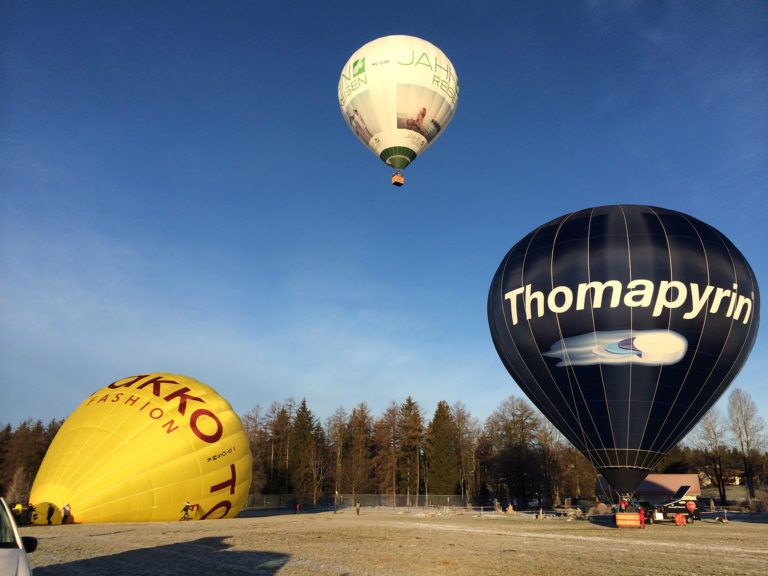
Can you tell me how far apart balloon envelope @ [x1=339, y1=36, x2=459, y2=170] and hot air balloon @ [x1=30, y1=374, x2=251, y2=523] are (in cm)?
1483

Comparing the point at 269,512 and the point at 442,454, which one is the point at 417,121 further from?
the point at 442,454

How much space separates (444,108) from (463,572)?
2217cm

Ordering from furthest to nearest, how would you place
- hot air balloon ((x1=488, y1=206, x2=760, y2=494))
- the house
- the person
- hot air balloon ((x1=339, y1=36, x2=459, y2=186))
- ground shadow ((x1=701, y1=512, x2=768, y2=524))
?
the house
ground shadow ((x1=701, y1=512, x2=768, y2=524))
the person
hot air balloon ((x1=339, y1=36, x2=459, y2=186))
hot air balloon ((x1=488, y1=206, x2=760, y2=494))

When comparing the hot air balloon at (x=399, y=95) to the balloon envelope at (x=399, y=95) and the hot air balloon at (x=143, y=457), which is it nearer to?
the balloon envelope at (x=399, y=95)

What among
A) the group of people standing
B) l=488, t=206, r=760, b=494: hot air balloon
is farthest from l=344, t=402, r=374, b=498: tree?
the group of people standing

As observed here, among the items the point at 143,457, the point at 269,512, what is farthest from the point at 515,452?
the point at 143,457

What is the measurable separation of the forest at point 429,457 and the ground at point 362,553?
4033cm

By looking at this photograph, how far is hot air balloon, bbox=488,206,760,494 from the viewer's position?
71.9 feet

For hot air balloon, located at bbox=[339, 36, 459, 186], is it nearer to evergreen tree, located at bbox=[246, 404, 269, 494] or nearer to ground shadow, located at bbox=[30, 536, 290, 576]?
ground shadow, located at bbox=[30, 536, 290, 576]

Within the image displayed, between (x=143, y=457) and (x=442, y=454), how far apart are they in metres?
48.0

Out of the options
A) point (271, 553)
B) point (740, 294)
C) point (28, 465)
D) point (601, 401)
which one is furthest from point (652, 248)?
point (28, 465)

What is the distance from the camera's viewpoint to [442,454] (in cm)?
6088

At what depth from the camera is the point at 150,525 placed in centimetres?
1780

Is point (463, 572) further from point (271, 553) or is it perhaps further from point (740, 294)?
point (740, 294)
